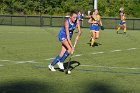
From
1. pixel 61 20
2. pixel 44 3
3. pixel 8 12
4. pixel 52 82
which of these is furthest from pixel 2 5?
pixel 52 82

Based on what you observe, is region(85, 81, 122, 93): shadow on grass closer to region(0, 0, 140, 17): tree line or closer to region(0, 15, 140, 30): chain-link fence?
region(0, 15, 140, 30): chain-link fence

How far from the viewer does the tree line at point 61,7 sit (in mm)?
62406

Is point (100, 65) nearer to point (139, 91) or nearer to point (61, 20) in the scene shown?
point (139, 91)

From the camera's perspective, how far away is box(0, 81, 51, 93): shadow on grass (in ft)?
35.1

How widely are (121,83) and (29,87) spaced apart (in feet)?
8.13

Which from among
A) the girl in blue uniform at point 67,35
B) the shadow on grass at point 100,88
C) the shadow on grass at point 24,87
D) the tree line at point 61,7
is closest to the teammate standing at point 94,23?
the girl in blue uniform at point 67,35

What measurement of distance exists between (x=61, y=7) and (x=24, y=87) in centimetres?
5358

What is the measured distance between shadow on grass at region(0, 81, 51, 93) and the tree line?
50425 millimetres

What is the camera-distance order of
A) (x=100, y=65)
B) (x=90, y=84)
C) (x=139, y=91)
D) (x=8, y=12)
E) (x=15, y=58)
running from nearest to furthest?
(x=139, y=91)
(x=90, y=84)
(x=100, y=65)
(x=15, y=58)
(x=8, y=12)

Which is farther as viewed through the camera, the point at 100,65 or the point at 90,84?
the point at 100,65

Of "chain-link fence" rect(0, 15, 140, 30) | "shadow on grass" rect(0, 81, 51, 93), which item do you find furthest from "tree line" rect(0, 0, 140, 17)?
"shadow on grass" rect(0, 81, 51, 93)

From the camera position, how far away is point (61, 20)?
49.2 metres

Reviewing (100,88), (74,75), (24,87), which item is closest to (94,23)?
(74,75)

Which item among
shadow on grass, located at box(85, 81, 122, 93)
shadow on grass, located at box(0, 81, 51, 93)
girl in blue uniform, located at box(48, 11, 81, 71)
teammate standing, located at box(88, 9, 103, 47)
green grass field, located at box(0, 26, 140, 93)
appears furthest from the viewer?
teammate standing, located at box(88, 9, 103, 47)
